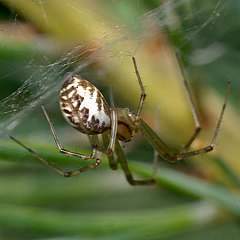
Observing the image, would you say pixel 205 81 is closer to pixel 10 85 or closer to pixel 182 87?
pixel 182 87

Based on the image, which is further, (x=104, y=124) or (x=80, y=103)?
(x=104, y=124)

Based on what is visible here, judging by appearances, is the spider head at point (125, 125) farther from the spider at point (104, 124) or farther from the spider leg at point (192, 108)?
the spider leg at point (192, 108)

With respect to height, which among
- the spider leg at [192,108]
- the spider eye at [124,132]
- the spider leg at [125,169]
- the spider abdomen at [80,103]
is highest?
the spider abdomen at [80,103]

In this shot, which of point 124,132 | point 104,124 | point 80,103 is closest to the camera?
point 80,103

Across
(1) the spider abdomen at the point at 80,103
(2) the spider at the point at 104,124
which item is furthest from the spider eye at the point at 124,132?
(1) the spider abdomen at the point at 80,103

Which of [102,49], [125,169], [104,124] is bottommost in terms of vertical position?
[125,169]

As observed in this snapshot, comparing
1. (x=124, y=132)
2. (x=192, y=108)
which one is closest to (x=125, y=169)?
(x=124, y=132)

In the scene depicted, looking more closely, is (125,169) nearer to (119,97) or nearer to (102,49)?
(119,97)

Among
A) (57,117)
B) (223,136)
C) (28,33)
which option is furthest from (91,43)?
(223,136)

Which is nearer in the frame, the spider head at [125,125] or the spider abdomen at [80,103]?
the spider abdomen at [80,103]
